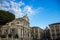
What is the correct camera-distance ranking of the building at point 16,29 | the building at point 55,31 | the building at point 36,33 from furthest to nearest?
the building at point 36,33, the building at point 55,31, the building at point 16,29

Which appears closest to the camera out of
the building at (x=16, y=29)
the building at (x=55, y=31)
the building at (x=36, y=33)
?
the building at (x=16, y=29)

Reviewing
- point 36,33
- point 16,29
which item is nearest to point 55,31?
point 36,33

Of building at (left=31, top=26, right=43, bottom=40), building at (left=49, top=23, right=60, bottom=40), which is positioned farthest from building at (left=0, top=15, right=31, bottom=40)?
building at (left=49, top=23, right=60, bottom=40)

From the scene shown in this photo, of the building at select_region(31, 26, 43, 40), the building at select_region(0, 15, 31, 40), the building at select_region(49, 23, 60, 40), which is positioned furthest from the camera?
the building at select_region(31, 26, 43, 40)

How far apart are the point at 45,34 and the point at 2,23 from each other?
21.6 metres

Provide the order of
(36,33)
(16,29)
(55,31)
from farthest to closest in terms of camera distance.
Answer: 1. (36,33)
2. (55,31)
3. (16,29)

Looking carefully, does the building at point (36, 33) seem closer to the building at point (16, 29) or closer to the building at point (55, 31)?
the building at point (16, 29)

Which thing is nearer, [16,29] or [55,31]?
[16,29]

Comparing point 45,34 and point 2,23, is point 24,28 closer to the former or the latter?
point 2,23

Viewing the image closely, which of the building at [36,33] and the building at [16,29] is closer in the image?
the building at [16,29]

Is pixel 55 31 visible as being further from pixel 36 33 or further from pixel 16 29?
pixel 16 29

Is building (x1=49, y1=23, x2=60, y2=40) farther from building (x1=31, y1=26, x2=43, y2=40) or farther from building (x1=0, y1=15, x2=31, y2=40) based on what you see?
building (x1=0, y1=15, x2=31, y2=40)

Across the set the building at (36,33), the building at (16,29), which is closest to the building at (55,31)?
the building at (36,33)

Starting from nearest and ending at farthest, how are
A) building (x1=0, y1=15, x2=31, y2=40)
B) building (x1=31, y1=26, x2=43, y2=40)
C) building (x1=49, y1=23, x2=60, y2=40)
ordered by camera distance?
1. building (x1=0, y1=15, x2=31, y2=40)
2. building (x1=49, y1=23, x2=60, y2=40)
3. building (x1=31, y1=26, x2=43, y2=40)
